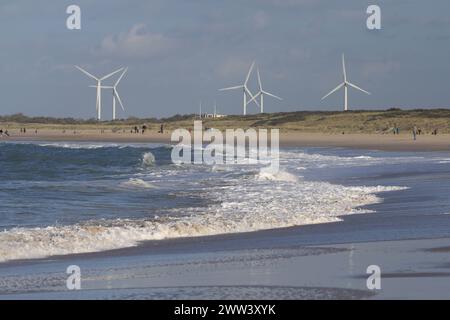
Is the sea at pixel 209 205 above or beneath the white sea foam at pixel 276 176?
beneath

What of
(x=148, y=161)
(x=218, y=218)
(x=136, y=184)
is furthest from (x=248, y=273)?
(x=148, y=161)

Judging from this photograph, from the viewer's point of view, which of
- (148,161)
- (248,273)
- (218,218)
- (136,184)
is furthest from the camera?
(148,161)

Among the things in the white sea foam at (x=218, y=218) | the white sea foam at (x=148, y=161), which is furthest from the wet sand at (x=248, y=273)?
the white sea foam at (x=148, y=161)

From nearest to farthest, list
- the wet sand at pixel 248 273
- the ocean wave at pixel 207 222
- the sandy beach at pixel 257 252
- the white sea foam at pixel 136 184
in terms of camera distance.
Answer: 1. the wet sand at pixel 248 273
2. the sandy beach at pixel 257 252
3. the ocean wave at pixel 207 222
4. the white sea foam at pixel 136 184

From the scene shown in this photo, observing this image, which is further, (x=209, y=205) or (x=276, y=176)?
(x=276, y=176)

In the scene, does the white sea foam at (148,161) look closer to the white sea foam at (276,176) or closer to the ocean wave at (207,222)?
the white sea foam at (276,176)

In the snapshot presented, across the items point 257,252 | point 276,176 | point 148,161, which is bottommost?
point 257,252

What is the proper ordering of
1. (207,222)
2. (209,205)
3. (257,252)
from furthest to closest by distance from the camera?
(209,205) → (207,222) → (257,252)

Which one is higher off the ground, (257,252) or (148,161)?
(148,161)

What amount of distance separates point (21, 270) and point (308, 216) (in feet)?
24.5

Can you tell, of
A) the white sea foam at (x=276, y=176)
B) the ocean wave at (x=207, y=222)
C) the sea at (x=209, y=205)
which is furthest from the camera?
the white sea foam at (x=276, y=176)

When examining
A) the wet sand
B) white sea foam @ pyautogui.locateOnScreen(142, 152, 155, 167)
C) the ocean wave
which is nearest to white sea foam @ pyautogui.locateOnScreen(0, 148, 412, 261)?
the ocean wave

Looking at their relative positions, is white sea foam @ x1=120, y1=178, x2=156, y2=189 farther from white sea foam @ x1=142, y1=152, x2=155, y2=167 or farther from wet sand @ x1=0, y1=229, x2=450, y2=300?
wet sand @ x1=0, y1=229, x2=450, y2=300

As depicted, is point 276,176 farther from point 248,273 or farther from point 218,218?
point 248,273
